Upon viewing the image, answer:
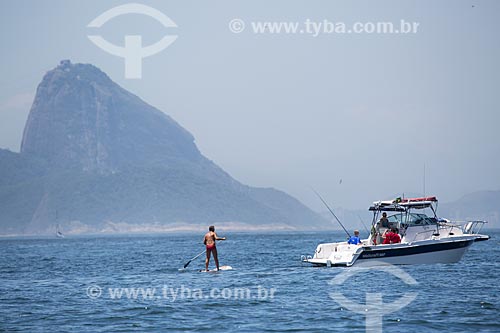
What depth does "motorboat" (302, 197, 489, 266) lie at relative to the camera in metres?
35.0

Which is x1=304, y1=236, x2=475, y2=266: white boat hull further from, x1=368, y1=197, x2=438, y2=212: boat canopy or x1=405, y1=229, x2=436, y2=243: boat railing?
x1=368, y1=197, x2=438, y2=212: boat canopy

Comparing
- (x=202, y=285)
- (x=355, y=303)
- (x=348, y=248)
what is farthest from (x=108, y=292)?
(x=348, y=248)

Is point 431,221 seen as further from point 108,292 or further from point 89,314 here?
point 89,314

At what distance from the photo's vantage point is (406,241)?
120 ft

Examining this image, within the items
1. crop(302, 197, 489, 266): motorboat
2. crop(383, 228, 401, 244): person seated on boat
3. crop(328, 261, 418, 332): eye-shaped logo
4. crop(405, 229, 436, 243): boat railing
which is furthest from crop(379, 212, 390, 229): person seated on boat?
crop(328, 261, 418, 332): eye-shaped logo

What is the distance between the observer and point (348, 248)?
35.9 meters

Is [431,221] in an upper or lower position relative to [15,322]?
upper

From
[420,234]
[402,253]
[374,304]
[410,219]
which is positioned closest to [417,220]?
[410,219]

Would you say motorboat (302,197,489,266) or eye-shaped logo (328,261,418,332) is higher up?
motorboat (302,197,489,266)

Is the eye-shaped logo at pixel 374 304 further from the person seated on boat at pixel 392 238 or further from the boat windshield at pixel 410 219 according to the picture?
the boat windshield at pixel 410 219

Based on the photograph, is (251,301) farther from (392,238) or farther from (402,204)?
(402,204)

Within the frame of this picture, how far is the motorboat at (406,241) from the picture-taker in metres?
35.0

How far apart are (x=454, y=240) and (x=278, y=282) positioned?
33.0ft

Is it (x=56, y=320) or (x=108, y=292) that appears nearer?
(x=56, y=320)
